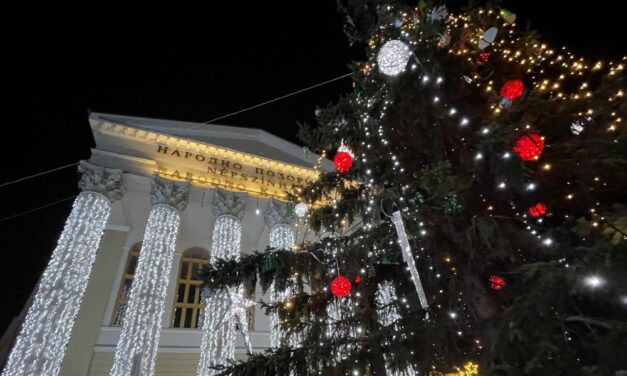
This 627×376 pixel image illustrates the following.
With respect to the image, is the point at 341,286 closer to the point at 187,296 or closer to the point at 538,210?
the point at 538,210

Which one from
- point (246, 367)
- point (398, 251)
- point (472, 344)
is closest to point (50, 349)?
point (246, 367)

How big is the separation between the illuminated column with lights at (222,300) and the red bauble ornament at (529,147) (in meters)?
6.51

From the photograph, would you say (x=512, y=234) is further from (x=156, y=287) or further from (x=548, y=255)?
(x=156, y=287)

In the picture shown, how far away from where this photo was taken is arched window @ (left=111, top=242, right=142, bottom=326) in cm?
1216

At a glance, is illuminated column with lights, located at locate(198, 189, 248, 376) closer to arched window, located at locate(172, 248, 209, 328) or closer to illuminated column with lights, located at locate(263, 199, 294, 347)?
illuminated column with lights, located at locate(263, 199, 294, 347)

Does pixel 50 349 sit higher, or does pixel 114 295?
pixel 114 295

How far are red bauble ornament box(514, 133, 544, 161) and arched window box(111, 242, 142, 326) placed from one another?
13211 mm

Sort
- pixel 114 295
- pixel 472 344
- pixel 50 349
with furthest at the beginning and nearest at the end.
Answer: pixel 114 295 → pixel 50 349 → pixel 472 344

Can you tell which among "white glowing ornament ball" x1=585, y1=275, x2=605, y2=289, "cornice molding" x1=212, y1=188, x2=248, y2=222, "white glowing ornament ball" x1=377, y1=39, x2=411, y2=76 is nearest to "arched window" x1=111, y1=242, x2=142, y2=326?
"cornice molding" x1=212, y1=188, x2=248, y2=222

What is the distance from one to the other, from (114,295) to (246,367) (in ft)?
35.9

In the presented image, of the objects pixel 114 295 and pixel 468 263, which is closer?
pixel 468 263

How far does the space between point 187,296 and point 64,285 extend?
15.5 feet

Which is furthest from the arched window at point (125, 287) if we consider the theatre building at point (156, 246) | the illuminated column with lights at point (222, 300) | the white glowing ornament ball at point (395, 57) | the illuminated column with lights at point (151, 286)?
the white glowing ornament ball at point (395, 57)

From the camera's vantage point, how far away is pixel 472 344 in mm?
3963
